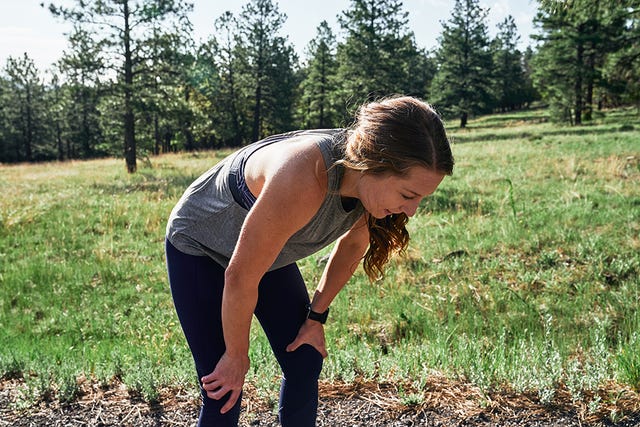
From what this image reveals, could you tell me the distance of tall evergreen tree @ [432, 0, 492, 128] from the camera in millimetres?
40312

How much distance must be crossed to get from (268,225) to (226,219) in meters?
0.39

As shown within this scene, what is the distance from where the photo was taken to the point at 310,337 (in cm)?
209

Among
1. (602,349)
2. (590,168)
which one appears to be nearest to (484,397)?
(602,349)

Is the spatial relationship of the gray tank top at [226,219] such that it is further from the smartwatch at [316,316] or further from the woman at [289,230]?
the smartwatch at [316,316]

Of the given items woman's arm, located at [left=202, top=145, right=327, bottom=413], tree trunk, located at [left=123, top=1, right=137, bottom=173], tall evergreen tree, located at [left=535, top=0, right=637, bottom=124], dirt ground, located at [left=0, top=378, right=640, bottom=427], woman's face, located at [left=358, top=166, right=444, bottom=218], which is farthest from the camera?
tall evergreen tree, located at [left=535, top=0, right=637, bottom=124]

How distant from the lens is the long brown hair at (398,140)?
161 cm

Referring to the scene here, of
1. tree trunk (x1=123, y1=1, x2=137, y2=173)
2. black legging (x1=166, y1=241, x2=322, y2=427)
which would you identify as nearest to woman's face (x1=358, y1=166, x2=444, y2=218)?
black legging (x1=166, y1=241, x2=322, y2=427)

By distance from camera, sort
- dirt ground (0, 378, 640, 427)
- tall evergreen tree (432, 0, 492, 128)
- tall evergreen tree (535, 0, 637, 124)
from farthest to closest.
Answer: tall evergreen tree (432, 0, 492, 128) → tall evergreen tree (535, 0, 637, 124) → dirt ground (0, 378, 640, 427)

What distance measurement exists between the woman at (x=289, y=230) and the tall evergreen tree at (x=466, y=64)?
40.4 meters

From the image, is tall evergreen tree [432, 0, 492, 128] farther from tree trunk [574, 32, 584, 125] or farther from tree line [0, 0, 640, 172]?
tree trunk [574, 32, 584, 125]

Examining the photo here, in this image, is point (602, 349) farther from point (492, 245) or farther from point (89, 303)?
point (89, 303)

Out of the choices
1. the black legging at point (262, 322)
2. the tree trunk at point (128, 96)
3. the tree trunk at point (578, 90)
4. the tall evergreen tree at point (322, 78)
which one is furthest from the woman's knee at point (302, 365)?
the tall evergreen tree at point (322, 78)

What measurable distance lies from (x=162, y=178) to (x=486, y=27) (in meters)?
33.8

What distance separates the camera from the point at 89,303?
5602 mm
